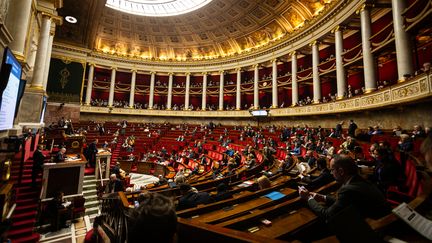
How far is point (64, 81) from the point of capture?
17.6m

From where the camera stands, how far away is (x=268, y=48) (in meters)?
17.8

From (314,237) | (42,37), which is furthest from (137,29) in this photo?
(314,237)

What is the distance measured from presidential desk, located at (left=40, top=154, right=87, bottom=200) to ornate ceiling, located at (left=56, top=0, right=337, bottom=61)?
1041 centimetres

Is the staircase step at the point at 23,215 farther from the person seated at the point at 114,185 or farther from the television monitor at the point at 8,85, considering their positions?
the television monitor at the point at 8,85

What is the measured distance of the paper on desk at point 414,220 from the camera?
46.4 inches

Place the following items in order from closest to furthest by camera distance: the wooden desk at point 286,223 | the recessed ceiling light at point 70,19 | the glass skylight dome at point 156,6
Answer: the wooden desk at point 286,223 → the recessed ceiling light at point 70,19 → the glass skylight dome at point 156,6

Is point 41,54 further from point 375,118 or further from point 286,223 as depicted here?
point 375,118

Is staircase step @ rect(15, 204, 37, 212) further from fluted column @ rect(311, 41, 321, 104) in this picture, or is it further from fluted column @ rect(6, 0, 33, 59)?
fluted column @ rect(311, 41, 321, 104)

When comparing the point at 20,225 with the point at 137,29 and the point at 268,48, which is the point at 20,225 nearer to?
the point at 268,48

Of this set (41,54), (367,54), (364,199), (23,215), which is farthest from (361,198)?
(41,54)

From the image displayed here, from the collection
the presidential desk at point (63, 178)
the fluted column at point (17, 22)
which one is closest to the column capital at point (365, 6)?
the fluted column at point (17, 22)

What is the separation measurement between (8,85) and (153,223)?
470cm

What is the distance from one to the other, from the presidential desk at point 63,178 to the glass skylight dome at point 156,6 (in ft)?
55.1

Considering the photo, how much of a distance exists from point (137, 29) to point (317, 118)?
65.9 ft
